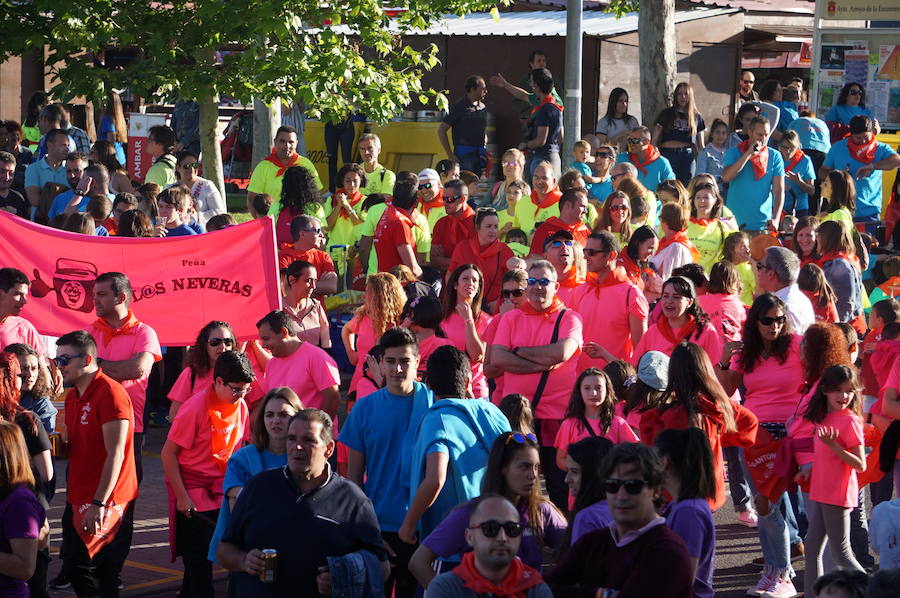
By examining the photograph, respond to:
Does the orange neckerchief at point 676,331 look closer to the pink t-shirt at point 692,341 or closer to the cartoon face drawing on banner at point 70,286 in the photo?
the pink t-shirt at point 692,341

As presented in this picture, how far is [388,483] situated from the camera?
23.5 ft

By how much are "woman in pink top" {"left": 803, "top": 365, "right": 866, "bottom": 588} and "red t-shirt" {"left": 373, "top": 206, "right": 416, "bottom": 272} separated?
4.89 meters

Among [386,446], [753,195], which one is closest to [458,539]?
[386,446]

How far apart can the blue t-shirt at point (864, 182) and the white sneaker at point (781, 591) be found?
8547mm

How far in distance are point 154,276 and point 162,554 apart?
2.22 metres

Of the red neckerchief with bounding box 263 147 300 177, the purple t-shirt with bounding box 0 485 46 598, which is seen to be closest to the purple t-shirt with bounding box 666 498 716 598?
the purple t-shirt with bounding box 0 485 46 598

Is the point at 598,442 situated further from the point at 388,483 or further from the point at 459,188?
the point at 459,188

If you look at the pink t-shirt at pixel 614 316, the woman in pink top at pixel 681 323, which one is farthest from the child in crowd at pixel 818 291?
the woman in pink top at pixel 681 323

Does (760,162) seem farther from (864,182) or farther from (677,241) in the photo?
(677,241)

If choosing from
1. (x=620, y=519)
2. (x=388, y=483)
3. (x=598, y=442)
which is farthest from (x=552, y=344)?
(x=620, y=519)

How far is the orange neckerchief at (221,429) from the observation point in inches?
304

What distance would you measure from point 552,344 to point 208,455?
239 centimetres

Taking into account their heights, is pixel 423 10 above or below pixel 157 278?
above

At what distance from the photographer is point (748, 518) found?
9.78 m
